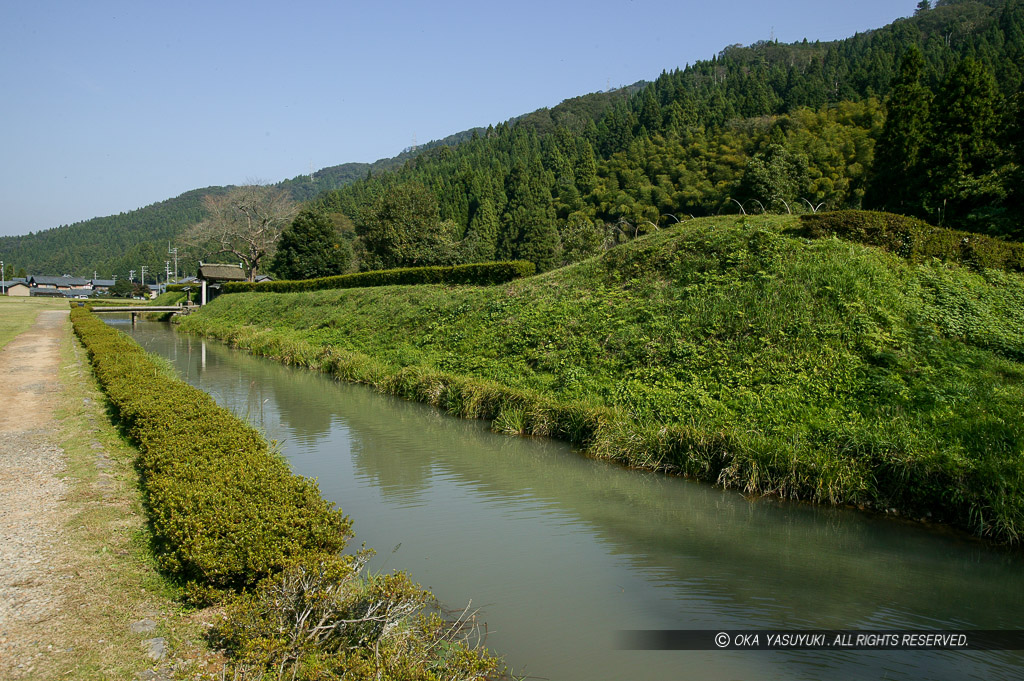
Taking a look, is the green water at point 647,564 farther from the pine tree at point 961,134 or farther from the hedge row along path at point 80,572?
the pine tree at point 961,134

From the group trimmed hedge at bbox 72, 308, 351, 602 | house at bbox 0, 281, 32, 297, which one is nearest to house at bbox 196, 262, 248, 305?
trimmed hedge at bbox 72, 308, 351, 602

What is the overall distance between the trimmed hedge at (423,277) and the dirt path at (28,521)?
14038 mm

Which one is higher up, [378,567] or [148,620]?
[148,620]

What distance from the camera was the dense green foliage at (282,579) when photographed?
11.8 feet

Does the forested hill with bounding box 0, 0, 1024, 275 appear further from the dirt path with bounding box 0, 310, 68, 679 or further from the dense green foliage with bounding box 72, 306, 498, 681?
the dirt path with bounding box 0, 310, 68, 679

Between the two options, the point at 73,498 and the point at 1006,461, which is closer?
the point at 73,498

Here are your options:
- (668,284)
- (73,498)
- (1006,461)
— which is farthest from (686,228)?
(73,498)

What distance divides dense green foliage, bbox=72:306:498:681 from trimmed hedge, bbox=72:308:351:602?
1 centimetres

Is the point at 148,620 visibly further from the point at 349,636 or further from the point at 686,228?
the point at 686,228

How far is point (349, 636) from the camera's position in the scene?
12.6 feet

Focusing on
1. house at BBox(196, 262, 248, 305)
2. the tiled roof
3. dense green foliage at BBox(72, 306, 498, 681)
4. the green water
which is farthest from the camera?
the tiled roof

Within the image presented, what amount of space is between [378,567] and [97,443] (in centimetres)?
521

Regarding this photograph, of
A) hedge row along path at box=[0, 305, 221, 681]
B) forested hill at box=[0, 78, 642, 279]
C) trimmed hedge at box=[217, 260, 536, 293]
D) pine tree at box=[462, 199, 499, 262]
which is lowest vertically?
hedge row along path at box=[0, 305, 221, 681]

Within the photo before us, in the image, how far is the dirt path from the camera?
390cm
